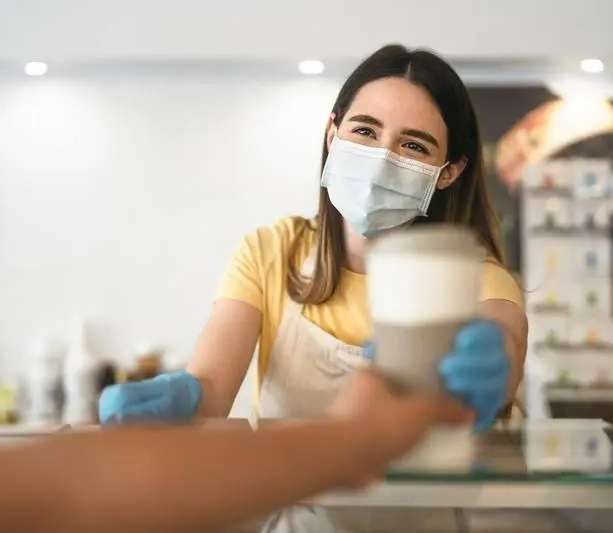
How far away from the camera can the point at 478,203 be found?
1017 mm

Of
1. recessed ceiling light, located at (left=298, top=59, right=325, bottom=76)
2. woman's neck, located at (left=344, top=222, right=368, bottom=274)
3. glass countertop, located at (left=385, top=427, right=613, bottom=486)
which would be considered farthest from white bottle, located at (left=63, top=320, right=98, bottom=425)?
glass countertop, located at (left=385, top=427, right=613, bottom=486)

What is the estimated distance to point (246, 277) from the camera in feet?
3.14

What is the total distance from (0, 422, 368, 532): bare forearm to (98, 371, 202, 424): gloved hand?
353mm

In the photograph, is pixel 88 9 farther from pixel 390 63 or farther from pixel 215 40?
pixel 390 63

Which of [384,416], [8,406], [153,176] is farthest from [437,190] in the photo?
[8,406]

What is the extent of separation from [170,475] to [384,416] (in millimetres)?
112

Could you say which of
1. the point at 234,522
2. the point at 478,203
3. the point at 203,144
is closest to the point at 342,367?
the point at 478,203

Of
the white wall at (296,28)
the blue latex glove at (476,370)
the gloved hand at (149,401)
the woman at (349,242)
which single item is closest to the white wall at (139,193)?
the white wall at (296,28)

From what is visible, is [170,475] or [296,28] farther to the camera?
[296,28]

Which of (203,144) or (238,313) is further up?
(203,144)

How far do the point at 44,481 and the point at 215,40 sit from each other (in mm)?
1453

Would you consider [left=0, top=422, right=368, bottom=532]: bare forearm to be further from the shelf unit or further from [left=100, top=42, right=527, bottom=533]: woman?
the shelf unit

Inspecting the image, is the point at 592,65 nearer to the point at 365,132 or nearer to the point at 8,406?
the point at 365,132

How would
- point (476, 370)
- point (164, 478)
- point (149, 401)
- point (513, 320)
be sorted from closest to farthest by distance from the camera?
1. point (164, 478)
2. point (476, 370)
3. point (149, 401)
4. point (513, 320)
